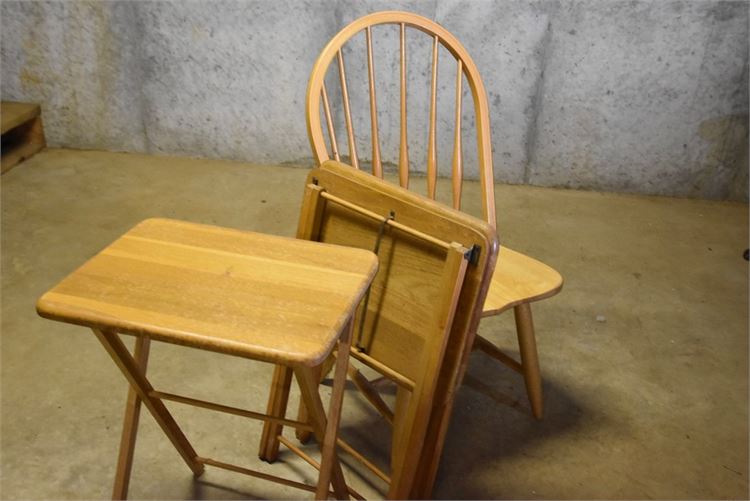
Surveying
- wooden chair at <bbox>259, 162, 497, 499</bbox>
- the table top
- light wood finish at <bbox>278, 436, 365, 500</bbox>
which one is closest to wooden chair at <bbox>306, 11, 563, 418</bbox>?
wooden chair at <bbox>259, 162, 497, 499</bbox>

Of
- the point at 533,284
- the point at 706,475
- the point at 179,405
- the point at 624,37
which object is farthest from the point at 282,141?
the point at 706,475

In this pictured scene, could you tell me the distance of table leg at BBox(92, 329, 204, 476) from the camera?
47.4 inches

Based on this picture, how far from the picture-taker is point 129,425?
4.59 feet

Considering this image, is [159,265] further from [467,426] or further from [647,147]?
[647,147]

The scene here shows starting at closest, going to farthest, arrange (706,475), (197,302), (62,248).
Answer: (197,302)
(706,475)
(62,248)

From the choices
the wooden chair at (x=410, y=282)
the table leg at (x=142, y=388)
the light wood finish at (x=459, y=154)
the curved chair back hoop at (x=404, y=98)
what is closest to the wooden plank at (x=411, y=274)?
the wooden chair at (x=410, y=282)

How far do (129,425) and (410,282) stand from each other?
2.02 ft

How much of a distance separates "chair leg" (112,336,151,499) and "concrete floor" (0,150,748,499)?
27 centimetres

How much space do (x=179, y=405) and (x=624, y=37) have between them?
97.3 inches

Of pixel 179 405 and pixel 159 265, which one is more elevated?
pixel 159 265

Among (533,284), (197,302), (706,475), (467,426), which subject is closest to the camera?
(197,302)

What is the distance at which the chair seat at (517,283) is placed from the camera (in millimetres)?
1551

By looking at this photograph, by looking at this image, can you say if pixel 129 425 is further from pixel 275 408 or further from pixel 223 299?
pixel 223 299

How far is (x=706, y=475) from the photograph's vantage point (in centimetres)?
181
